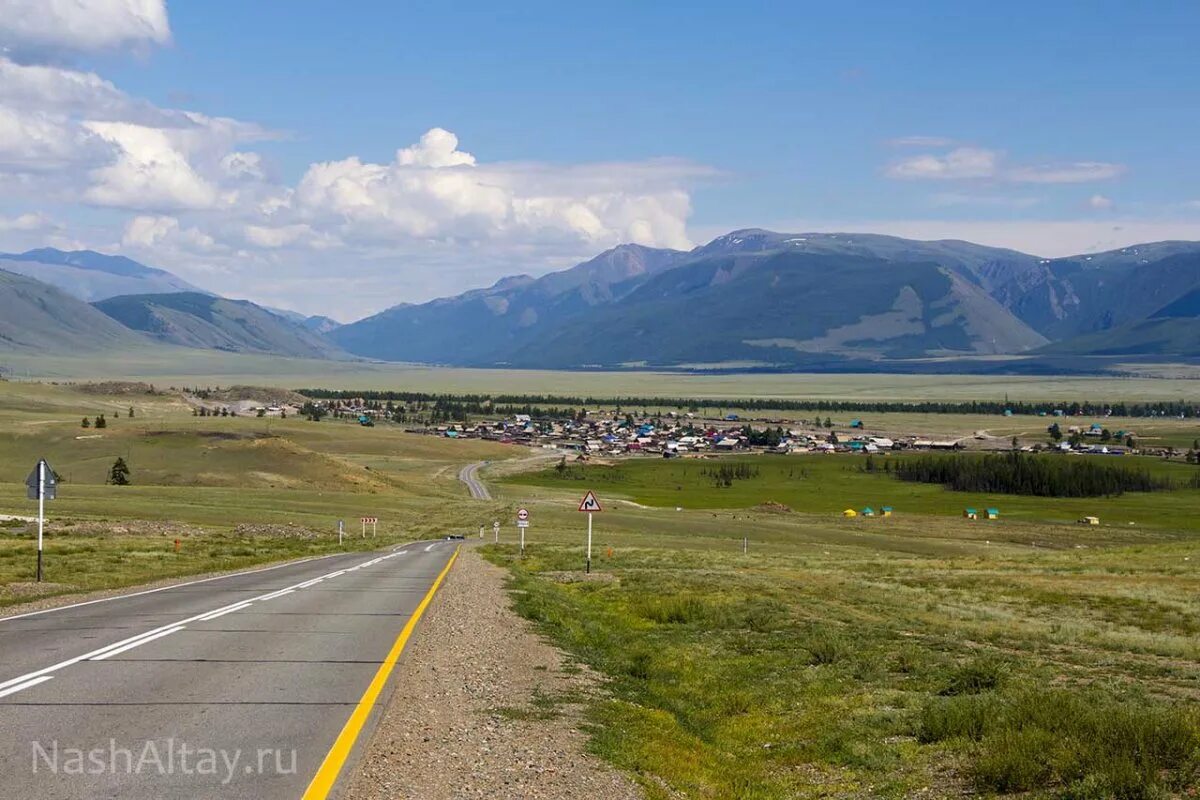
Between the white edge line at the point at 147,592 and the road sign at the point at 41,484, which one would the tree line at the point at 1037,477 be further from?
the road sign at the point at 41,484

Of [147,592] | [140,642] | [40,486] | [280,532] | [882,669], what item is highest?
[40,486]

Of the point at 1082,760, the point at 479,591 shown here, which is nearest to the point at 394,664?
the point at 1082,760

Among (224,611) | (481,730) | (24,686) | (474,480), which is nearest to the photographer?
(481,730)

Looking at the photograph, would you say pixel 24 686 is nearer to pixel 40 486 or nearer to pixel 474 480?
pixel 40 486

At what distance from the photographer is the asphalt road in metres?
9.51

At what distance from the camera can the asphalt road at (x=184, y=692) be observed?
9508 millimetres

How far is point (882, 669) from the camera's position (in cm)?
1809

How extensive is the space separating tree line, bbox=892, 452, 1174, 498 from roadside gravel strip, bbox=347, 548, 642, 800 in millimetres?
132067

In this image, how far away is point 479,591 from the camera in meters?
27.4

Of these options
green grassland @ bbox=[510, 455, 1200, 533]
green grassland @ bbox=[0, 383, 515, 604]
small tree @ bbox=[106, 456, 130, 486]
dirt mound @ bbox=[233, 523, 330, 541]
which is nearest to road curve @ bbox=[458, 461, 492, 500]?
green grassland @ bbox=[0, 383, 515, 604]

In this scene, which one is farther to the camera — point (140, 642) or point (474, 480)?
point (474, 480)

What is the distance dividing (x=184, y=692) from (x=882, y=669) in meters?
10.3

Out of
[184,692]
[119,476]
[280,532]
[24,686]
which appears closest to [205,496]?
[119,476]

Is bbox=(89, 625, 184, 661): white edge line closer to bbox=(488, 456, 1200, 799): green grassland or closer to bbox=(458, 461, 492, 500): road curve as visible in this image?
bbox=(488, 456, 1200, 799): green grassland
